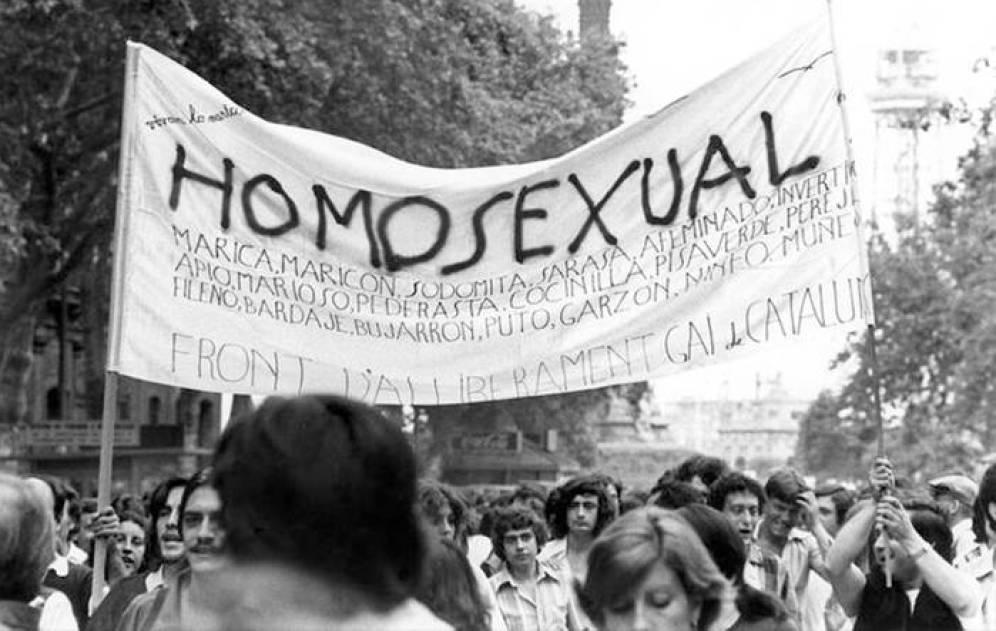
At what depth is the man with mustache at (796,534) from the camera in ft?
35.2

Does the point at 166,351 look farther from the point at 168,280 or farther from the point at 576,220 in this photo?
the point at 576,220

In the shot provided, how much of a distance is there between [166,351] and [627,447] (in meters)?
91.3

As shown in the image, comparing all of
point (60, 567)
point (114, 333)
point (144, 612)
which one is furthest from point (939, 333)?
point (144, 612)

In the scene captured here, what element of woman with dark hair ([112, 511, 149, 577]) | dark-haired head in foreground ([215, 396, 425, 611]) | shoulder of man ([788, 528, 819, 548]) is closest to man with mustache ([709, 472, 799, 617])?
shoulder of man ([788, 528, 819, 548])

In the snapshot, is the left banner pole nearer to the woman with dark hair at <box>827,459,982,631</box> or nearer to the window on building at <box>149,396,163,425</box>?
the woman with dark hair at <box>827,459,982,631</box>

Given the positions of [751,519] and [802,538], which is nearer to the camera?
[751,519]

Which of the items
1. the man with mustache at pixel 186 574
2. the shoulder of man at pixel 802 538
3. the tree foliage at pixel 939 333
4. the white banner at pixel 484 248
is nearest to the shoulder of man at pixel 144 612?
the man with mustache at pixel 186 574

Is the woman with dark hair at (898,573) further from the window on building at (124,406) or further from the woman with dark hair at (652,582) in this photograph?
the window on building at (124,406)

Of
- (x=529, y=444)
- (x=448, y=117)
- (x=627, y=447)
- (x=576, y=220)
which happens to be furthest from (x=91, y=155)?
(x=627, y=447)

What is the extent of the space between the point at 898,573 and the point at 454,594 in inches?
138

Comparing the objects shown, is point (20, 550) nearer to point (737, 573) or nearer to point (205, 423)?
point (737, 573)

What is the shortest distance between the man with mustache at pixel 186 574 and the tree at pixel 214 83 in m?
18.4

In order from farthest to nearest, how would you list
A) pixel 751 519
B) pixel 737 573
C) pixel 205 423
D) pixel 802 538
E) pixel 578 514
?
pixel 205 423 → pixel 802 538 → pixel 578 514 → pixel 751 519 → pixel 737 573

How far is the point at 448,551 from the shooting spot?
5.71m
